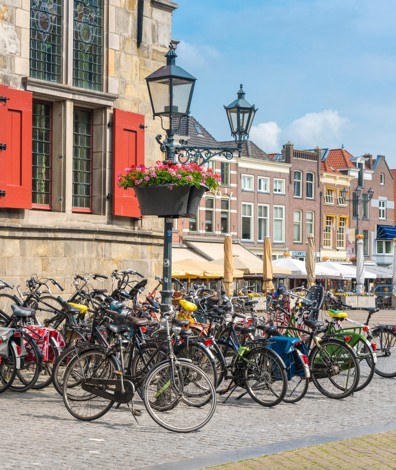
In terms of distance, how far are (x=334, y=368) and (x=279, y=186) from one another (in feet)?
138

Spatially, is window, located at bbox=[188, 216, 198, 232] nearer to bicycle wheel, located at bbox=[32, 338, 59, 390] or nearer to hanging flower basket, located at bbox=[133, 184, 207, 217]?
hanging flower basket, located at bbox=[133, 184, 207, 217]

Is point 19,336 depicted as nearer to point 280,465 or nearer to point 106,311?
point 106,311

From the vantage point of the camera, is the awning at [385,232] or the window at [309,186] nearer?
the window at [309,186]

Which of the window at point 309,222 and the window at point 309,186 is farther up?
the window at point 309,186

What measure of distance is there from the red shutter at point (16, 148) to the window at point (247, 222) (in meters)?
36.0

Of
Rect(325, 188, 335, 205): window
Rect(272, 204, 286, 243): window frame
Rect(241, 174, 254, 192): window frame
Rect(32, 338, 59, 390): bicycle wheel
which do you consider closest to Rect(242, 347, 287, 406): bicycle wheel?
Rect(32, 338, 59, 390): bicycle wheel

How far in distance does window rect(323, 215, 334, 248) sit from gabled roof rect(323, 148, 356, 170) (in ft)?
13.7

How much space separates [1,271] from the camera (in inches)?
500

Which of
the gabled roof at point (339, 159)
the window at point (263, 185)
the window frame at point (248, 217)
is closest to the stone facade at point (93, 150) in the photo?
the window frame at point (248, 217)

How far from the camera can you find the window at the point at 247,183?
160 feet

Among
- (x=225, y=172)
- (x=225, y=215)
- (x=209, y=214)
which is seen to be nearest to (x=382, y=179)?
(x=225, y=172)

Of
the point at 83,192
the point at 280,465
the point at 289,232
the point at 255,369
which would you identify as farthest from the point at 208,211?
the point at 280,465

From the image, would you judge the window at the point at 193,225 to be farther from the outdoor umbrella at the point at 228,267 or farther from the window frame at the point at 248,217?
the outdoor umbrella at the point at 228,267

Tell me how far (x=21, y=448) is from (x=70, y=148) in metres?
7.43
